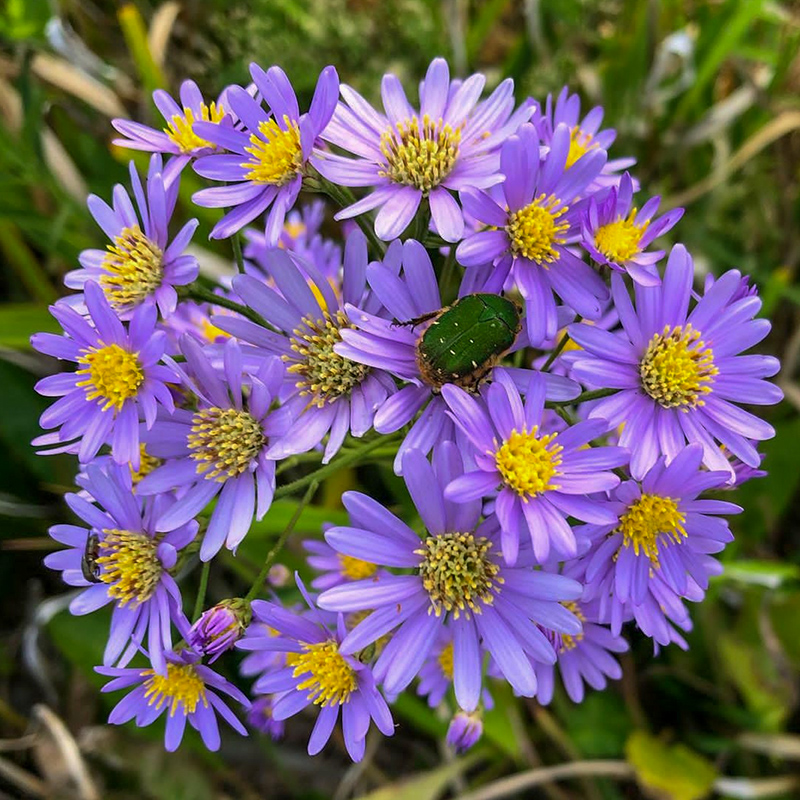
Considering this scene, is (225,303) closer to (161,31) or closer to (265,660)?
(265,660)

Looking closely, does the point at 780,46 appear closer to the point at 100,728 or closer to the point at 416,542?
the point at 416,542

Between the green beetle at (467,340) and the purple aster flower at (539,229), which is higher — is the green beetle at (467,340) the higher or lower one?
the lower one

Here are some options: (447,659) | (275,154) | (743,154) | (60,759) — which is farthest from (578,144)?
(60,759)

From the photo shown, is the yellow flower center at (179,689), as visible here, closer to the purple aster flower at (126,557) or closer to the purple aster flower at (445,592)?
the purple aster flower at (126,557)

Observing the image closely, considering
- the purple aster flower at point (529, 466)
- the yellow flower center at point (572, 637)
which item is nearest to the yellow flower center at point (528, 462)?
the purple aster flower at point (529, 466)

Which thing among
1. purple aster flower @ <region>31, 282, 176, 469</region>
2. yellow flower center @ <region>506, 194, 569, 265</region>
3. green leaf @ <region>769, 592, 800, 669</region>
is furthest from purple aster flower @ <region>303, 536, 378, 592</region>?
green leaf @ <region>769, 592, 800, 669</region>

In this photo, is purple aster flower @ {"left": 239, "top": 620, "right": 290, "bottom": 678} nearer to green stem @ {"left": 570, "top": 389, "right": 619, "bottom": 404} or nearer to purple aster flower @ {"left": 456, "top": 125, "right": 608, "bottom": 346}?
green stem @ {"left": 570, "top": 389, "right": 619, "bottom": 404}
